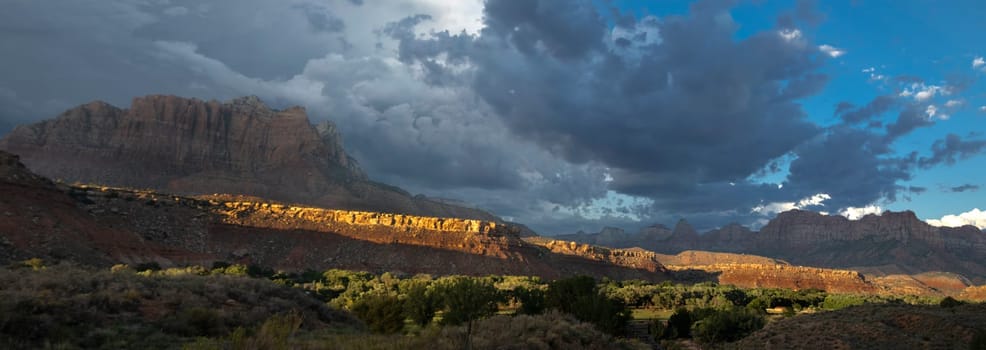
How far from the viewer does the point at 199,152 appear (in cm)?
13362

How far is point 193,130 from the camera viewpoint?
5497 inches

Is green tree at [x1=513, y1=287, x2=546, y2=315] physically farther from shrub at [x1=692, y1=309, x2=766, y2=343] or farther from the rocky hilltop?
the rocky hilltop

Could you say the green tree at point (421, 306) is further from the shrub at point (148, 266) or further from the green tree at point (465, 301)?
the shrub at point (148, 266)

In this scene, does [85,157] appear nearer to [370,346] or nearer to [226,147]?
[226,147]

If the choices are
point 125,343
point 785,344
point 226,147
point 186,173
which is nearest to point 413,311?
point 125,343

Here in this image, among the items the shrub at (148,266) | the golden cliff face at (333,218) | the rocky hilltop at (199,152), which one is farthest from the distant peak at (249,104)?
the shrub at (148,266)

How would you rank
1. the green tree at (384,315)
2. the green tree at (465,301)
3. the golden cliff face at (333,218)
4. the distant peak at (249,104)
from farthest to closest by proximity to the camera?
1. the distant peak at (249,104)
2. the golden cliff face at (333,218)
3. the green tree at (384,315)
4. the green tree at (465,301)

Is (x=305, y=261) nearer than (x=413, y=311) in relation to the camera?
No

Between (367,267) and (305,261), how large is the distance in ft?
25.7

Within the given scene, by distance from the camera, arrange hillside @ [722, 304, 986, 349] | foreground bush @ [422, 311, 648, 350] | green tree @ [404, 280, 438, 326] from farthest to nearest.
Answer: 1. green tree @ [404, 280, 438, 326]
2. hillside @ [722, 304, 986, 349]
3. foreground bush @ [422, 311, 648, 350]

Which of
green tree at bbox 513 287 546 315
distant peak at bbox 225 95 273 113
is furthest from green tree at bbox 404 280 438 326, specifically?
distant peak at bbox 225 95 273 113

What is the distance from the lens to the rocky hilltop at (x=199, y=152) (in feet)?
377

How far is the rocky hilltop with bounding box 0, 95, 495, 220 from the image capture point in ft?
377

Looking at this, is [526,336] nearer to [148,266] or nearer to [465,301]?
[465,301]
